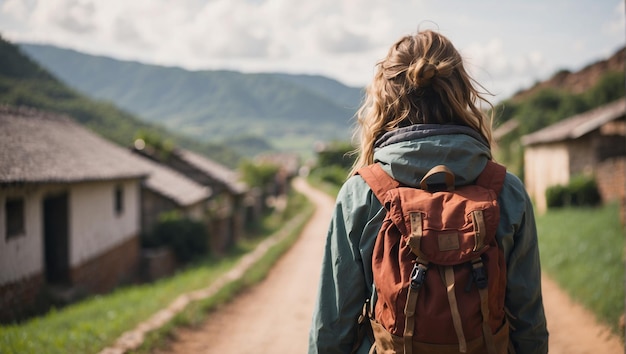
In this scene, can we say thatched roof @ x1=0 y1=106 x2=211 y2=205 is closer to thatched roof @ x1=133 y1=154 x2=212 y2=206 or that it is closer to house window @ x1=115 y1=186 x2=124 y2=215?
house window @ x1=115 y1=186 x2=124 y2=215

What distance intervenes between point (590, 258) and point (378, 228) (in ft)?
24.1

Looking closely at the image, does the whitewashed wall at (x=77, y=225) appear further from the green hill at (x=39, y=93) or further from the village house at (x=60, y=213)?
the green hill at (x=39, y=93)

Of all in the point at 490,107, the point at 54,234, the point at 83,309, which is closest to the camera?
the point at 490,107

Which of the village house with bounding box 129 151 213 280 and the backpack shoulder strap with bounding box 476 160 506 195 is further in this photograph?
the village house with bounding box 129 151 213 280

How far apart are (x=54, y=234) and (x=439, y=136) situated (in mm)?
9780

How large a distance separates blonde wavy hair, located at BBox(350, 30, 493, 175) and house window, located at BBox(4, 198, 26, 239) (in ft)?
23.3

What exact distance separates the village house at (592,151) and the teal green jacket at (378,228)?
33.9 feet

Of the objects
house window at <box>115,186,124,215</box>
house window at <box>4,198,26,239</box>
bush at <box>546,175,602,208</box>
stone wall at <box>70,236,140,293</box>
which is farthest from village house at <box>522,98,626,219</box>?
house window at <box>115,186,124,215</box>

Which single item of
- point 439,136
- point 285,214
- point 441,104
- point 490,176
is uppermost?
point 441,104

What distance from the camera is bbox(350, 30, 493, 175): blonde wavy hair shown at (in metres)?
1.90

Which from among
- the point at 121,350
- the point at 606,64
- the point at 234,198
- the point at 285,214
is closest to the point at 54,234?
the point at 121,350

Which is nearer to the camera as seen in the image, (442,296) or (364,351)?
(442,296)

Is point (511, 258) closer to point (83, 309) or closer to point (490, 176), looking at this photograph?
point (490, 176)

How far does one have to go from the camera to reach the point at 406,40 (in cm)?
201
